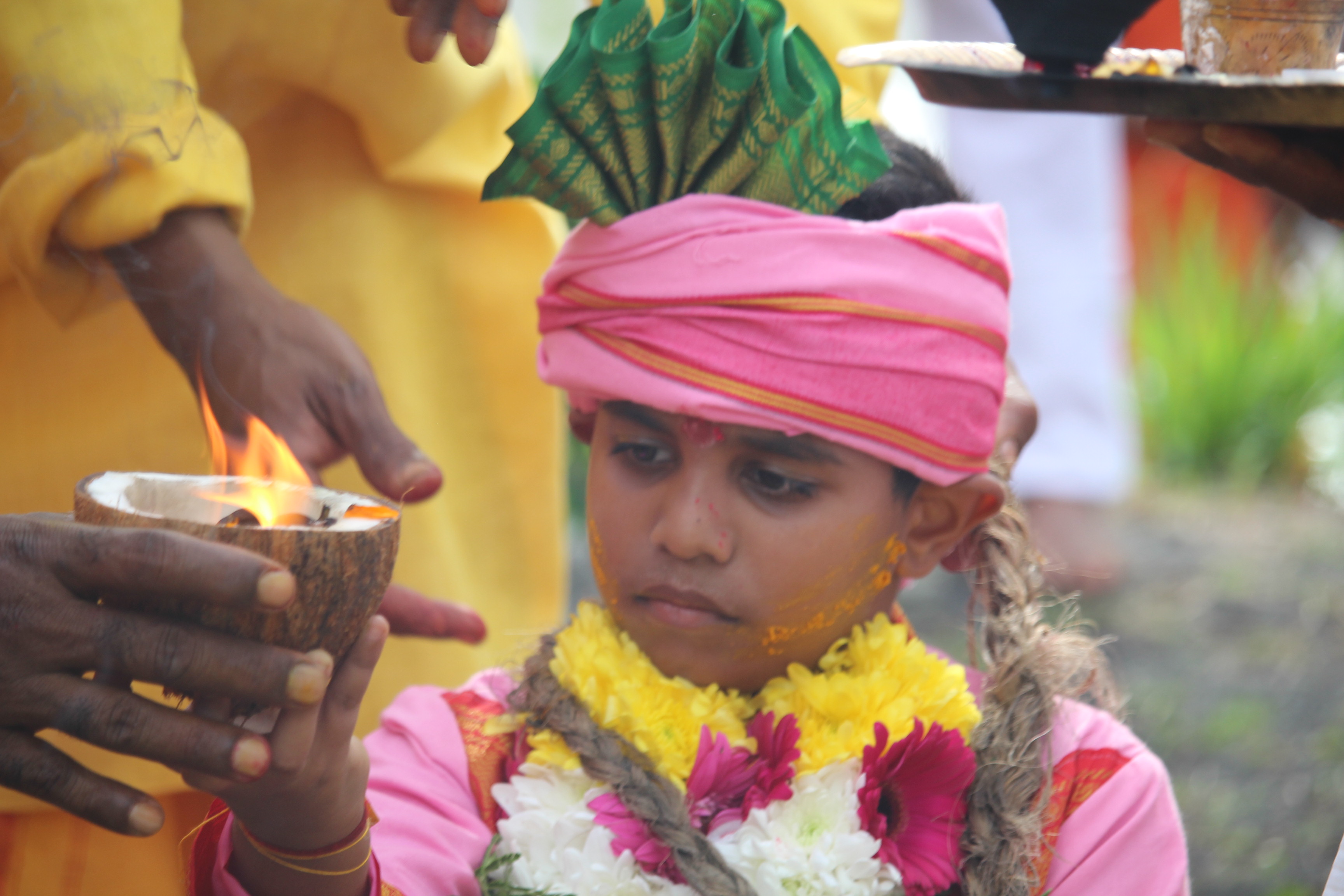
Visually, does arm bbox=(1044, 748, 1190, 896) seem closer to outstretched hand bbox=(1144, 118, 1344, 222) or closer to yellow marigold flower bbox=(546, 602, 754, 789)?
yellow marigold flower bbox=(546, 602, 754, 789)

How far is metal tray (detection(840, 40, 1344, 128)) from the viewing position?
160cm

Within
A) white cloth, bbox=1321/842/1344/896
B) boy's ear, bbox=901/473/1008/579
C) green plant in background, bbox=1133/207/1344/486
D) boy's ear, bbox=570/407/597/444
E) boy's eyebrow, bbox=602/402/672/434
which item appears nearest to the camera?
white cloth, bbox=1321/842/1344/896

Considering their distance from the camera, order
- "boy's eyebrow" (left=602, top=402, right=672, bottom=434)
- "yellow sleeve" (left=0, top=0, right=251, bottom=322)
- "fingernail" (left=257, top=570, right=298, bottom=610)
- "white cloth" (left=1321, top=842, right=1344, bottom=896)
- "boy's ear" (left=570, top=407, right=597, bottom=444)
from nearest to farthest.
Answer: "fingernail" (left=257, top=570, right=298, bottom=610) → "white cloth" (left=1321, top=842, right=1344, bottom=896) → "yellow sleeve" (left=0, top=0, right=251, bottom=322) → "boy's eyebrow" (left=602, top=402, right=672, bottom=434) → "boy's ear" (left=570, top=407, right=597, bottom=444)

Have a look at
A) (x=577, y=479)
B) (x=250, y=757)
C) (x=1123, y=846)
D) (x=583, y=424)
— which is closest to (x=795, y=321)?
(x=583, y=424)

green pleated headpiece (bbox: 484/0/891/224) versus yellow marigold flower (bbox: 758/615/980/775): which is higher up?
green pleated headpiece (bbox: 484/0/891/224)

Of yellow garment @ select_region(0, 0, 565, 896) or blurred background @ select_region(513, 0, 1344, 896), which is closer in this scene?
yellow garment @ select_region(0, 0, 565, 896)

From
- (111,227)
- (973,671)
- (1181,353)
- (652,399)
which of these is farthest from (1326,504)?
(111,227)

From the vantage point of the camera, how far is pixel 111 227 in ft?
6.75

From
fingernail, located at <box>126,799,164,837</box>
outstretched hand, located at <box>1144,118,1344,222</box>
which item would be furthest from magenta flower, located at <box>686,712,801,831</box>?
outstretched hand, located at <box>1144,118,1344,222</box>

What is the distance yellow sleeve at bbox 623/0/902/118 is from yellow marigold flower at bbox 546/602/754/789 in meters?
1.24

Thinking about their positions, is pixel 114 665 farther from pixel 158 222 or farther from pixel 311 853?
pixel 158 222

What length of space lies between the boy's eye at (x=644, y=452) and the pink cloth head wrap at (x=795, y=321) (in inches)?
3.6

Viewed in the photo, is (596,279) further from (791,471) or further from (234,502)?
(234,502)

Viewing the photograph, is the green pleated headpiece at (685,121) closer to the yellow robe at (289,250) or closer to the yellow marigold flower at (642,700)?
the yellow robe at (289,250)
